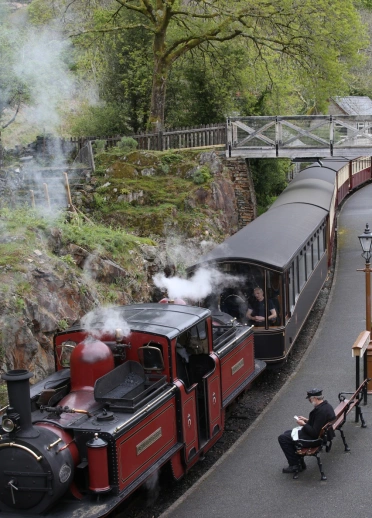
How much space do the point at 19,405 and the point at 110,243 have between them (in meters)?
8.05

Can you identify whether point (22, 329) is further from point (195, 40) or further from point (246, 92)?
point (246, 92)

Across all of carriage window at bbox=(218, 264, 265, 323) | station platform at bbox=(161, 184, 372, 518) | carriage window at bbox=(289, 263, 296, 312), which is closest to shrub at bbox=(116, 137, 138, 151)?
carriage window at bbox=(289, 263, 296, 312)

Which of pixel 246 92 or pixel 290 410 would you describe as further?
pixel 246 92

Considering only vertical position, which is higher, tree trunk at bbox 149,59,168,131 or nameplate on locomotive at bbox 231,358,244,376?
tree trunk at bbox 149,59,168,131

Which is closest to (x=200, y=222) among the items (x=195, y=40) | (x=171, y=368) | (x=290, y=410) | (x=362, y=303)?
(x=362, y=303)

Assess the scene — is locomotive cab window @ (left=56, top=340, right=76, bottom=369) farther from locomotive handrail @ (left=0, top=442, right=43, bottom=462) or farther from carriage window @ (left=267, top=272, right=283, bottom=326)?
carriage window @ (left=267, top=272, right=283, bottom=326)

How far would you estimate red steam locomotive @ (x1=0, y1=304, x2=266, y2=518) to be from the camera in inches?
241

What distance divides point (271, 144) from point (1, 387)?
13855 mm

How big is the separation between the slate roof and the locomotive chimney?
1548 inches

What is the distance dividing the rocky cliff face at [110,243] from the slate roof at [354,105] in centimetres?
2342

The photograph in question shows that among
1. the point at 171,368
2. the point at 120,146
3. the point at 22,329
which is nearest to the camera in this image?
the point at 171,368

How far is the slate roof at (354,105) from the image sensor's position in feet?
140

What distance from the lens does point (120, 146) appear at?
20.3 metres

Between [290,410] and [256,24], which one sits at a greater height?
[256,24]
